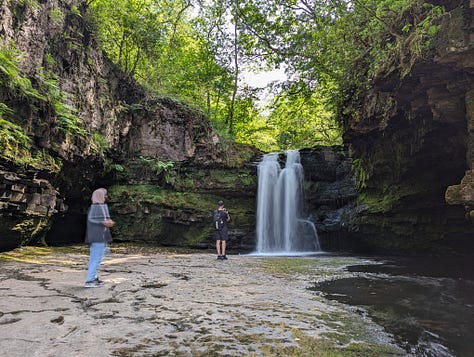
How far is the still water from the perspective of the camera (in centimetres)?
318

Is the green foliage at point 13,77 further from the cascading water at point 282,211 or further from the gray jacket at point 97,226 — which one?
the cascading water at point 282,211

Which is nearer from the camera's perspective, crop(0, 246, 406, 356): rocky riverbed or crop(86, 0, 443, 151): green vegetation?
crop(0, 246, 406, 356): rocky riverbed

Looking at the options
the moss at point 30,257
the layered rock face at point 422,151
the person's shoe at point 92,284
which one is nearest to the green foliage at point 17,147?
the moss at point 30,257

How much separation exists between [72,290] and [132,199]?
10714 mm

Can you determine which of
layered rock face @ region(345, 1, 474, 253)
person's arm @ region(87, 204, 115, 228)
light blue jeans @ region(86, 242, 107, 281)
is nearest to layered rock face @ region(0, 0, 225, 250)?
person's arm @ region(87, 204, 115, 228)

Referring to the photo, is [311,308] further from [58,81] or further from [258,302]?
[58,81]

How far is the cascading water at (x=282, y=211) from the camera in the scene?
16.5 metres

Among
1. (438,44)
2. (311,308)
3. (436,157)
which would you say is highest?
(438,44)

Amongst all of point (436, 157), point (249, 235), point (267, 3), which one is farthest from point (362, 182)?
point (267, 3)

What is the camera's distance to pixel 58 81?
11969 mm

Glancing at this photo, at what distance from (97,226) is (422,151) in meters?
9.34

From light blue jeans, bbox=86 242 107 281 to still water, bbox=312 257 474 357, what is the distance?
3.76 metres

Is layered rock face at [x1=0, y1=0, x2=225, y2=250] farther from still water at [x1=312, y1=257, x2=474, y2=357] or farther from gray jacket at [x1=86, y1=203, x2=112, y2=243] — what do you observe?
still water at [x1=312, y1=257, x2=474, y2=357]

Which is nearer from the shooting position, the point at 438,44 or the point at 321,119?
the point at 438,44
